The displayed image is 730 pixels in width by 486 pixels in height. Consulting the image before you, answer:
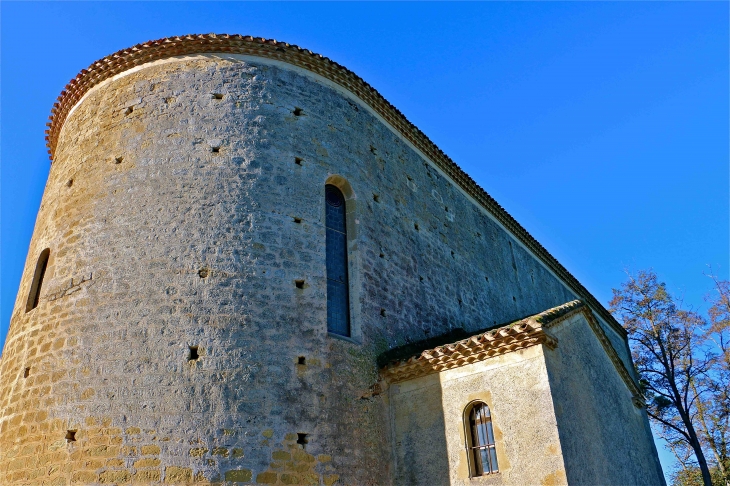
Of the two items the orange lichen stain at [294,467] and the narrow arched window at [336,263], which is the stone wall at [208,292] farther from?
the narrow arched window at [336,263]

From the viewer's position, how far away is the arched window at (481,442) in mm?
7840

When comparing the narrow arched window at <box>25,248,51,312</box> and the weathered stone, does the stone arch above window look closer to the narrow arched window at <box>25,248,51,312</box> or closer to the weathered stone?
the weathered stone

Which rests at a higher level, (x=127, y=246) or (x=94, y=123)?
(x=94, y=123)

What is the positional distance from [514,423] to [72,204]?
7.56 m

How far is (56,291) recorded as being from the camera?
840 cm

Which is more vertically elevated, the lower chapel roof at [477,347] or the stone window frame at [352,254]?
the stone window frame at [352,254]

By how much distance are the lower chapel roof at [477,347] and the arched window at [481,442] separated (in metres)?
0.73

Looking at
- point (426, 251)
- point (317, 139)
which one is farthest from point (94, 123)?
point (426, 251)

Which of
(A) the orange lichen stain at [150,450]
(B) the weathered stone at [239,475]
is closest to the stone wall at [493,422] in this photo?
(B) the weathered stone at [239,475]

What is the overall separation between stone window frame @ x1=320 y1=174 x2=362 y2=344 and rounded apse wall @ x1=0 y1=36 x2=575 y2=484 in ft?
0.10

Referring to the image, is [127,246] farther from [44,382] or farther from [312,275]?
[312,275]

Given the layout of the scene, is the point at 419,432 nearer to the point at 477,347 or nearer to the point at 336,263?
the point at 477,347

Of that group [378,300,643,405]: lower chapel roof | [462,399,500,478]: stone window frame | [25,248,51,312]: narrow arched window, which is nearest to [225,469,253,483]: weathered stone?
[378,300,643,405]: lower chapel roof

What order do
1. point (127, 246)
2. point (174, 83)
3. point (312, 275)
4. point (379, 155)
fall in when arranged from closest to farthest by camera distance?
point (127, 246), point (312, 275), point (174, 83), point (379, 155)
